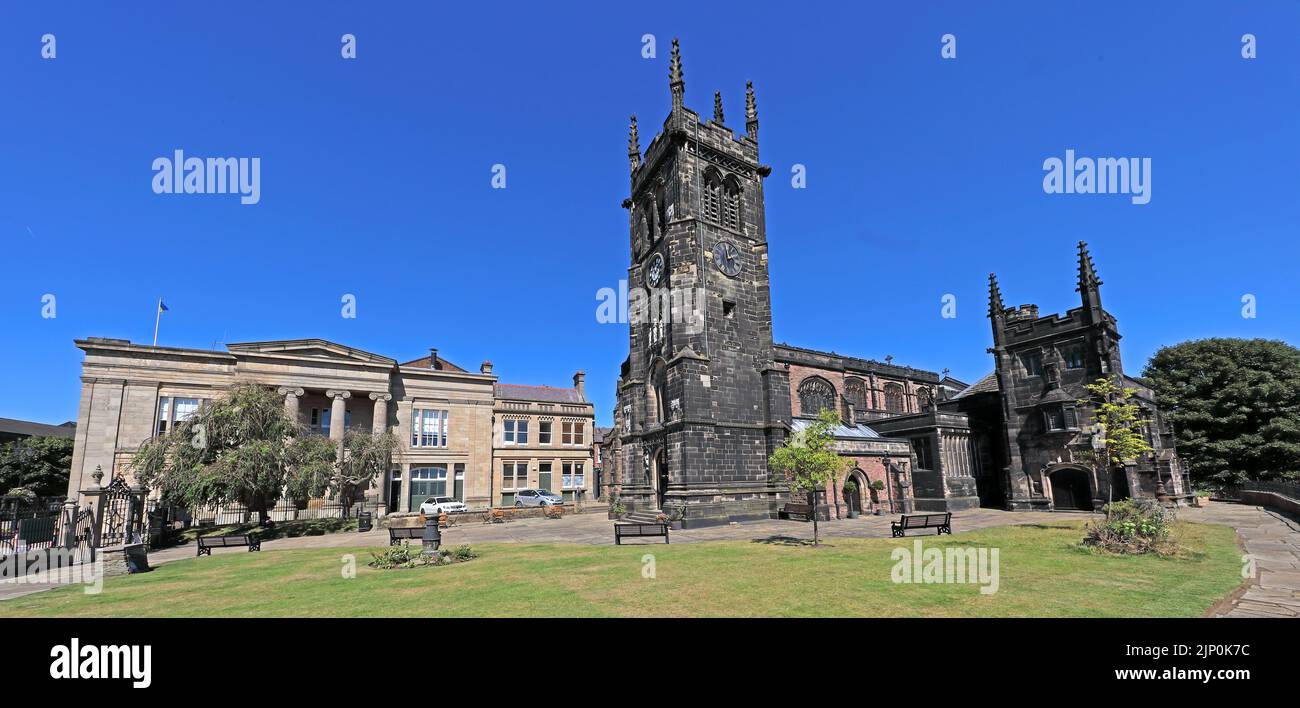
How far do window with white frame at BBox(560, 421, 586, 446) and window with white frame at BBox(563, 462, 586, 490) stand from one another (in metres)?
1.93

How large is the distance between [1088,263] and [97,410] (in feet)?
202

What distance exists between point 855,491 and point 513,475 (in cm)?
2714

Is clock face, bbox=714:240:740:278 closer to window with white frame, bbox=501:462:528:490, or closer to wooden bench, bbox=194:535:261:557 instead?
wooden bench, bbox=194:535:261:557

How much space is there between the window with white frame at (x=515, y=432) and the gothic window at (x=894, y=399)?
30.7 meters

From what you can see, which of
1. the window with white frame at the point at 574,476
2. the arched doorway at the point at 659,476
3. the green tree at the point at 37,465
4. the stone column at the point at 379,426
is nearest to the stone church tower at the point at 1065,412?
the arched doorway at the point at 659,476

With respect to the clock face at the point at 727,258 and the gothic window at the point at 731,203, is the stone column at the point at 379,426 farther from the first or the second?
the gothic window at the point at 731,203

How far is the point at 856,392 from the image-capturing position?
41562 millimetres

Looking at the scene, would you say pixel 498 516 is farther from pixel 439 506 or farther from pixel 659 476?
pixel 659 476

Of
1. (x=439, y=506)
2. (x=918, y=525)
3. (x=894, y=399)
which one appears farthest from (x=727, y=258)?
(x=439, y=506)

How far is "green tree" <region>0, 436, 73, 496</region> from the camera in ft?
119

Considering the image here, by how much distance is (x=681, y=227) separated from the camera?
28906 mm

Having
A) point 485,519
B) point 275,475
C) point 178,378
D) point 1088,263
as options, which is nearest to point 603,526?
point 485,519
